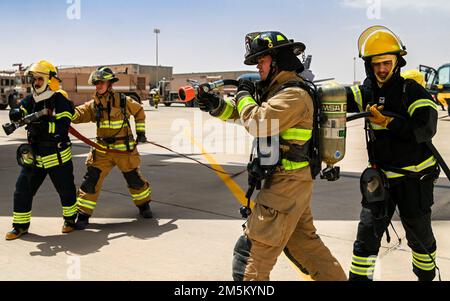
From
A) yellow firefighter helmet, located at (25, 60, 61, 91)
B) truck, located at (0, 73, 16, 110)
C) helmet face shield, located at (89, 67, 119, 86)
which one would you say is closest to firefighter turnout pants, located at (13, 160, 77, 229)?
yellow firefighter helmet, located at (25, 60, 61, 91)

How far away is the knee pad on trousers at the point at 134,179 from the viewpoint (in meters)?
5.88

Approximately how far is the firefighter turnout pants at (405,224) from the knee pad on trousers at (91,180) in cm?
333

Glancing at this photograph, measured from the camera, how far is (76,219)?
5824 mm

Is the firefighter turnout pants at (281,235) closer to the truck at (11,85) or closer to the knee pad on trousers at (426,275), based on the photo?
the knee pad on trousers at (426,275)

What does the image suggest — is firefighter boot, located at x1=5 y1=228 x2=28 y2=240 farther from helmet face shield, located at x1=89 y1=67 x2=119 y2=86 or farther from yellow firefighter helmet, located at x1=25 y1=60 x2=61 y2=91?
helmet face shield, located at x1=89 y1=67 x2=119 y2=86

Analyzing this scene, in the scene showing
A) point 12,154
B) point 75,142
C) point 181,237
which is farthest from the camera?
point 75,142

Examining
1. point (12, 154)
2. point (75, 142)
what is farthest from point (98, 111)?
point (75, 142)

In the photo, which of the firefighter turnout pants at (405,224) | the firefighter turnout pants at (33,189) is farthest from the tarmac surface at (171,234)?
the firefighter turnout pants at (405,224)

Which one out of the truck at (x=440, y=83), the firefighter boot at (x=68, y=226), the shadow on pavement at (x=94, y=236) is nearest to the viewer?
the shadow on pavement at (x=94, y=236)

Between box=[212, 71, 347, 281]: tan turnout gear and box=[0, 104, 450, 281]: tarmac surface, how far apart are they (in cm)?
82

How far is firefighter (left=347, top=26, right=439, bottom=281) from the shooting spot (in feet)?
11.0

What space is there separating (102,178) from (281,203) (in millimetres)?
3388

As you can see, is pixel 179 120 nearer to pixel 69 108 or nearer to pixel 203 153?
pixel 203 153
